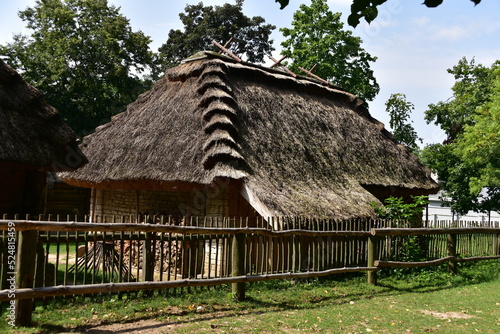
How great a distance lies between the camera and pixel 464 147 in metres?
25.1

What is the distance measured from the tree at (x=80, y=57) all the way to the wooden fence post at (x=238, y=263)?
69.4 feet

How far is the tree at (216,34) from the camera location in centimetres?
3250

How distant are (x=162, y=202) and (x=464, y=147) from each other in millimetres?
18235

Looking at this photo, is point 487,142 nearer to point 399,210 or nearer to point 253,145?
point 399,210

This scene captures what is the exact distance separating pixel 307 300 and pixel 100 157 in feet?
27.7

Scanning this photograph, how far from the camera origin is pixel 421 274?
442 inches

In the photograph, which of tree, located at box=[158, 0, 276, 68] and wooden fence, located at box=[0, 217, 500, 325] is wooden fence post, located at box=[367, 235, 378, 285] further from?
tree, located at box=[158, 0, 276, 68]

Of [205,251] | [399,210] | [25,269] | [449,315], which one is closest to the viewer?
[25,269]

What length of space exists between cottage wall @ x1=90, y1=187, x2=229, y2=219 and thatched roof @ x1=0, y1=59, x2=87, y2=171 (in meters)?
3.12

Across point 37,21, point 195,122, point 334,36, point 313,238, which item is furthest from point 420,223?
point 37,21

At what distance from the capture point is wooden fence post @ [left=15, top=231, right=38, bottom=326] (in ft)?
19.0

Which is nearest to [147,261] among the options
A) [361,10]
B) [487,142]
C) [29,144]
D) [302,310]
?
[302,310]

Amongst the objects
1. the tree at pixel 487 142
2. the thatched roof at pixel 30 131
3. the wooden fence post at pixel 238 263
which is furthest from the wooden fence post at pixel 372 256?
the tree at pixel 487 142

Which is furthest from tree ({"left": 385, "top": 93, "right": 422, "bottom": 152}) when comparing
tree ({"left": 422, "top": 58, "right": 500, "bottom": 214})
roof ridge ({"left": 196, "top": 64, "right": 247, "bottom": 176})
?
roof ridge ({"left": 196, "top": 64, "right": 247, "bottom": 176})
